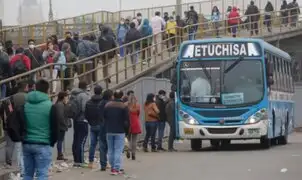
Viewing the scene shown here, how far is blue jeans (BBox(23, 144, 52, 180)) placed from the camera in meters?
11.4

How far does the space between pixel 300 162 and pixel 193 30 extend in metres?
19.2

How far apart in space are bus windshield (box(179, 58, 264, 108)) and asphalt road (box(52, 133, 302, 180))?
1.58 m

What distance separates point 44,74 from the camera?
22.0 m

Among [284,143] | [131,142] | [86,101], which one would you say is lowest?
[284,143]

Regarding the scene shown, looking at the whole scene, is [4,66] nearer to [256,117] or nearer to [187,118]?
[187,118]

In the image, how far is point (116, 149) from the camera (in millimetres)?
16875

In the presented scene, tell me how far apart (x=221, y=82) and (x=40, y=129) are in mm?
12623

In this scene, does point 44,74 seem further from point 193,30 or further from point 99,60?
point 193,30

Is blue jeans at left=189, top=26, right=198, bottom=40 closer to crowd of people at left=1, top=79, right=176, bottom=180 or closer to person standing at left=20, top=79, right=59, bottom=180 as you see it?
crowd of people at left=1, top=79, right=176, bottom=180

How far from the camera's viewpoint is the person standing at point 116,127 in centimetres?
1681

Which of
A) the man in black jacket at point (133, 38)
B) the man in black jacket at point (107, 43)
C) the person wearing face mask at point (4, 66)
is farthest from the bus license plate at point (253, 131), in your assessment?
the man in black jacket at point (133, 38)

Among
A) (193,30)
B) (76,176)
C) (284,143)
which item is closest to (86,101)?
(76,176)

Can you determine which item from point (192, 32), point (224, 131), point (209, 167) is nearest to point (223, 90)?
point (224, 131)

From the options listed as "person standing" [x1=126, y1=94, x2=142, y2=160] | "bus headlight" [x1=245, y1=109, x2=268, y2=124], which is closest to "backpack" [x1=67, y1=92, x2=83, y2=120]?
"person standing" [x1=126, y1=94, x2=142, y2=160]
